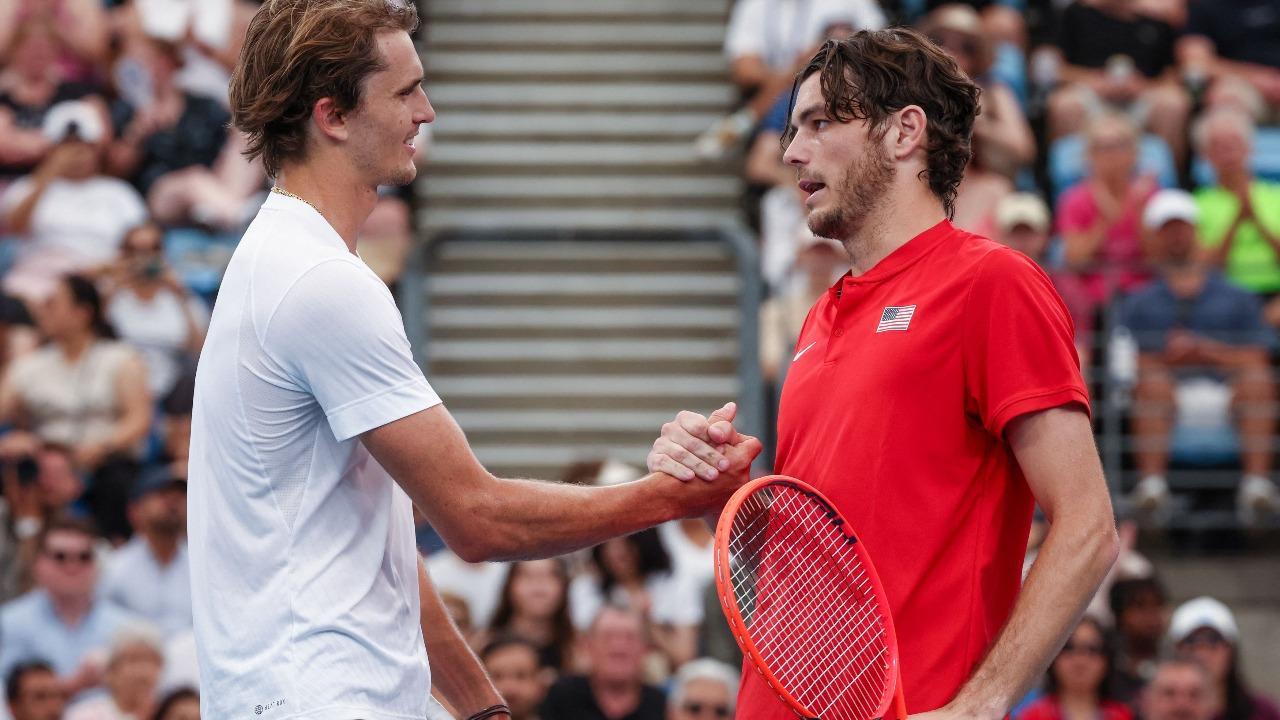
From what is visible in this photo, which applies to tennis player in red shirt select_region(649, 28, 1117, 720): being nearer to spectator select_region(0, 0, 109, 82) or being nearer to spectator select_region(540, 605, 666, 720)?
spectator select_region(540, 605, 666, 720)

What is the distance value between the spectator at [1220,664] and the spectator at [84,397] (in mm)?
5088

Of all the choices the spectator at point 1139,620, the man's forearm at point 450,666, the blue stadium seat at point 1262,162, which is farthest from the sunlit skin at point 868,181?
the blue stadium seat at point 1262,162

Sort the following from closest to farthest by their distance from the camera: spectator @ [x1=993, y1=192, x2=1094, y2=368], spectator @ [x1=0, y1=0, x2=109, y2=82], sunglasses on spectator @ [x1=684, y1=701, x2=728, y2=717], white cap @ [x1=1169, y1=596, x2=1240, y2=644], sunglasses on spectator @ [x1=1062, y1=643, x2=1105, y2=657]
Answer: sunglasses on spectator @ [x1=1062, y1=643, x2=1105, y2=657], sunglasses on spectator @ [x1=684, y1=701, x2=728, y2=717], white cap @ [x1=1169, y1=596, x2=1240, y2=644], spectator @ [x1=993, y1=192, x2=1094, y2=368], spectator @ [x1=0, y1=0, x2=109, y2=82]

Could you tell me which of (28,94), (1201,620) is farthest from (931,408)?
(28,94)

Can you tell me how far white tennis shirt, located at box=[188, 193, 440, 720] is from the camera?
305 centimetres

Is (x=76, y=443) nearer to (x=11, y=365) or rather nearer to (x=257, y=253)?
(x=11, y=365)

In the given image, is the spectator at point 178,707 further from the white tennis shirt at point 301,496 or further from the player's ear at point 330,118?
the player's ear at point 330,118

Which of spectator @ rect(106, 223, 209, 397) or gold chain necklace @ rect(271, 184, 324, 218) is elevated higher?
gold chain necklace @ rect(271, 184, 324, 218)

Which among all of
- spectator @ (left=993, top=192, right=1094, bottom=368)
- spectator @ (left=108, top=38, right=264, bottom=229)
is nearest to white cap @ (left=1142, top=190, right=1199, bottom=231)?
spectator @ (left=993, top=192, right=1094, bottom=368)

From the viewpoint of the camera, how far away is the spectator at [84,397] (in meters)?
8.69

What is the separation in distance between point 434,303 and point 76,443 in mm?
2049

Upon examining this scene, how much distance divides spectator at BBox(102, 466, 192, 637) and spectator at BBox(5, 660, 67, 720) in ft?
2.39

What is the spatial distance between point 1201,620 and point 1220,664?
20 cm

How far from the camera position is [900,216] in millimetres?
3445
